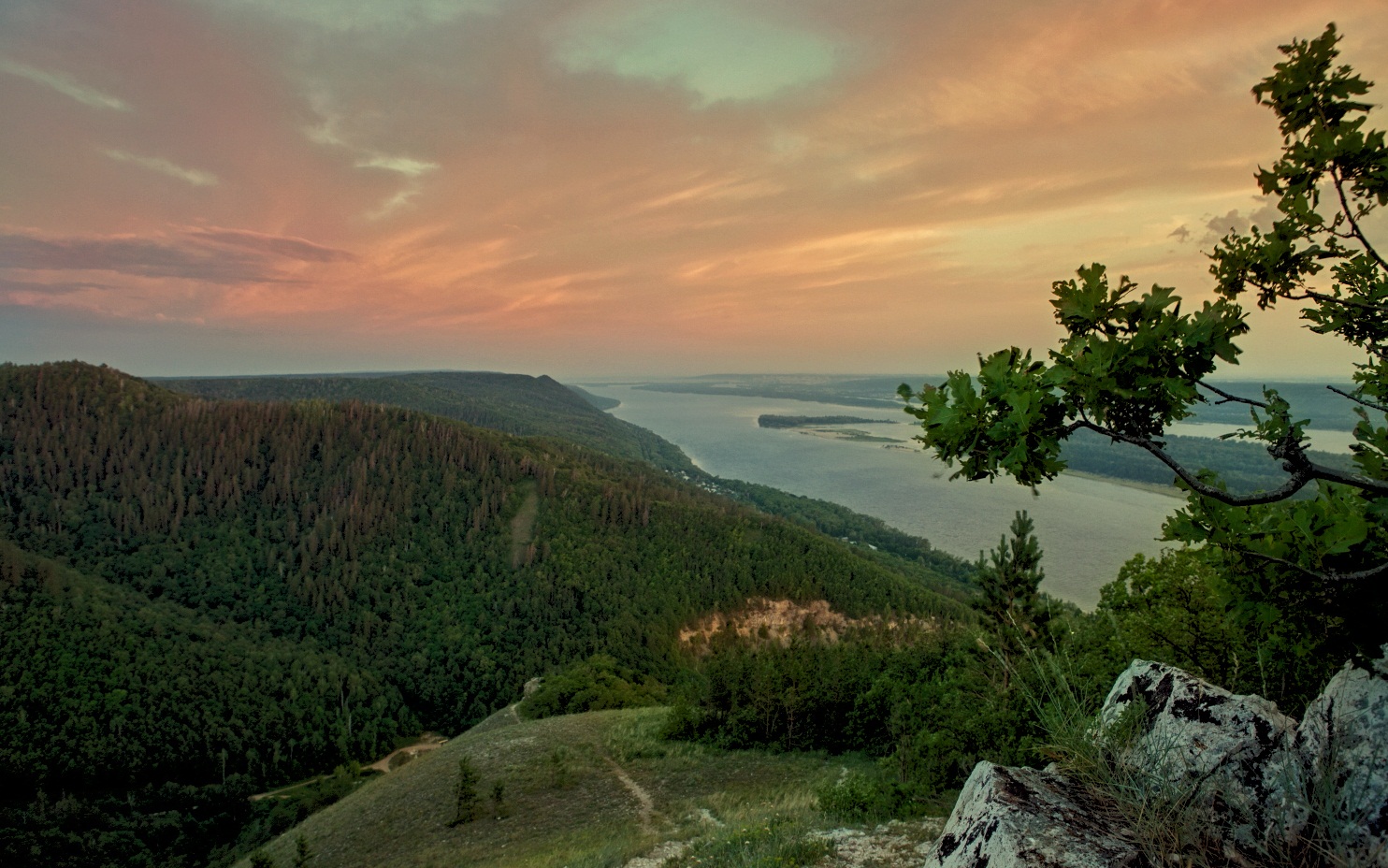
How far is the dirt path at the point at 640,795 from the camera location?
66.9 ft

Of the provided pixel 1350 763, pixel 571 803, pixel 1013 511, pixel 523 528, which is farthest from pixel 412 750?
pixel 1013 511

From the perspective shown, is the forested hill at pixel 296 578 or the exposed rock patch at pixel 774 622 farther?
the exposed rock patch at pixel 774 622

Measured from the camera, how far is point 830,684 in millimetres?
31328

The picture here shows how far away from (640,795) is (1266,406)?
24.9 metres

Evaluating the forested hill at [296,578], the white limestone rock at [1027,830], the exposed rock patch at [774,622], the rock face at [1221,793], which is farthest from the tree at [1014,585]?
the exposed rock patch at [774,622]

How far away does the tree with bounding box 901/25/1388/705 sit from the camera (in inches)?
156

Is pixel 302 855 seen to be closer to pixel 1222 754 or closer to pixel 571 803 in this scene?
pixel 571 803

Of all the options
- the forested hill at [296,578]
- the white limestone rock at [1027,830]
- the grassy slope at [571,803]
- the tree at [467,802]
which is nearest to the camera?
the white limestone rock at [1027,830]

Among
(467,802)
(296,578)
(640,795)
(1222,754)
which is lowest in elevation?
(296,578)

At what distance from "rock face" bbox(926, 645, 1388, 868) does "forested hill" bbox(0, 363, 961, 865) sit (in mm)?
91959

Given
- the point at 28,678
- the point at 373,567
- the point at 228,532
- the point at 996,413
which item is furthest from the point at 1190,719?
the point at 228,532

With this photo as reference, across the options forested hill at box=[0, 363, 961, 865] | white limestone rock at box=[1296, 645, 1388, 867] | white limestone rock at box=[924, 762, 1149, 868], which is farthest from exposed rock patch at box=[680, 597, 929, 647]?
white limestone rock at box=[924, 762, 1149, 868]

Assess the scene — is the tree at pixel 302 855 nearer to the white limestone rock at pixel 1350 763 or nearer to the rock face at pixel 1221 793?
the rock face at pixel 1221 793

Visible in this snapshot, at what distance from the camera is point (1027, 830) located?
168 inches
